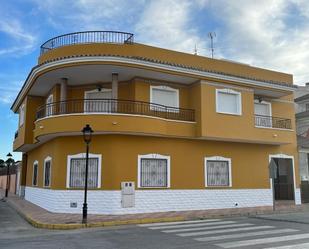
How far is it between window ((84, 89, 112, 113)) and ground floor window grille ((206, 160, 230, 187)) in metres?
6.38

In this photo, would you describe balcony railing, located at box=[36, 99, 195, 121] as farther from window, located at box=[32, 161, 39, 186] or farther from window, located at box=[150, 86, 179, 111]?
window, located at box=[32, 161, 39, 186]

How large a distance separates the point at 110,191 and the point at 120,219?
2057 millimetres

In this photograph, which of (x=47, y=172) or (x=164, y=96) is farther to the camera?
(x=47, y=172)

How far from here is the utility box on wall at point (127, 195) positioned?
16750mm

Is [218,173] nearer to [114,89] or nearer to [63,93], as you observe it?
[114,89]

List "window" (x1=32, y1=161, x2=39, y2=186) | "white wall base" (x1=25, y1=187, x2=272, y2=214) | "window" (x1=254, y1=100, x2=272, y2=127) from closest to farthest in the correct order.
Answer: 1. "white wall base" (x1=25, y1=187, x2=272, y2=214)
2. "window" (x1=254, y1=100, x2=272, y2=127)
3. "window" (x1=32, y1=161, x2=39, y2=186)

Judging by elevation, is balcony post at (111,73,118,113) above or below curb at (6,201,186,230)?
above

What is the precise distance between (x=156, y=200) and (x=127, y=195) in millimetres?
1636

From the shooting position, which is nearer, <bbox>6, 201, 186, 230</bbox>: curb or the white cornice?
<bbox>6, 201, 186, 230</bbox>: curb

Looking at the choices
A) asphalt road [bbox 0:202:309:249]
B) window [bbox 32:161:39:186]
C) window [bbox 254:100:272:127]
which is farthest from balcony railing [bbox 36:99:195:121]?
asphalt road [bbox 0:202:309:249]

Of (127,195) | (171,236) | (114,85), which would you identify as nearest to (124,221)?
(127,195)

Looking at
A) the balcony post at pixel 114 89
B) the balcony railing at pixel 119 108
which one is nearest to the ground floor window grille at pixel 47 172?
the balcony railing at pixel 119 108

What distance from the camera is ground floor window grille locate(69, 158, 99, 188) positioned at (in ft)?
56.0

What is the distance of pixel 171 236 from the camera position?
10.9 m
